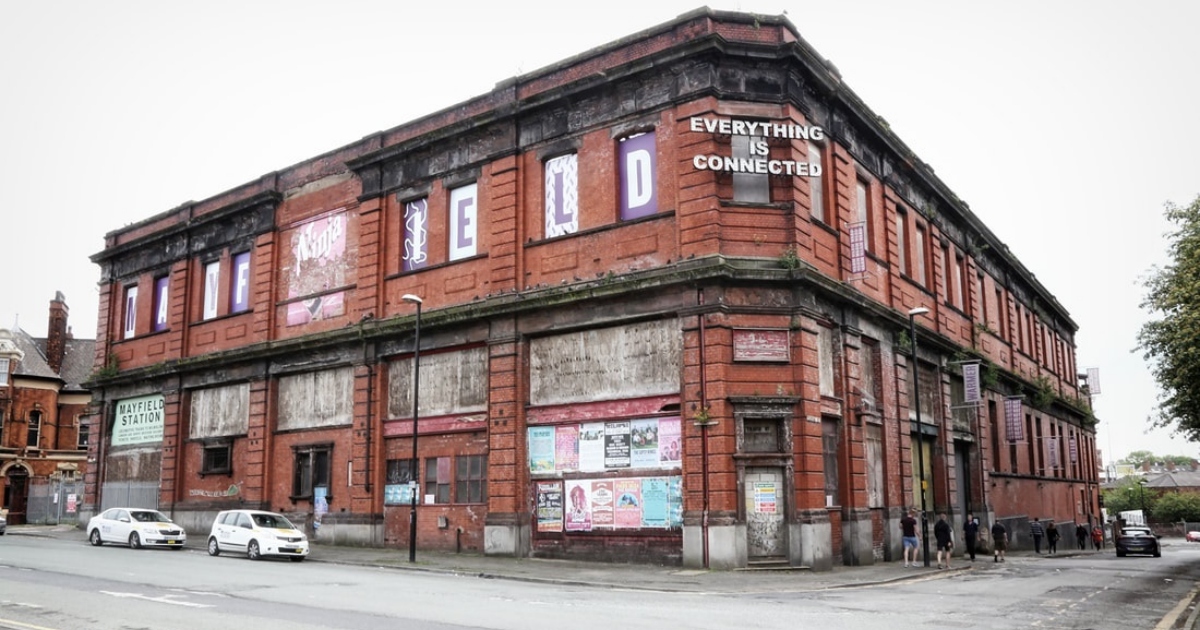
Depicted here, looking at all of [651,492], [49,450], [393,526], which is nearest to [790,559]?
[651,492]

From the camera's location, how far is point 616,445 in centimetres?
2483

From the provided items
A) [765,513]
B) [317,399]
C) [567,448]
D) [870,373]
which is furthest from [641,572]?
[317,399]

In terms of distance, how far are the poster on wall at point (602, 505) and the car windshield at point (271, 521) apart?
8.41 metres

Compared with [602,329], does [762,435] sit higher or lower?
lower

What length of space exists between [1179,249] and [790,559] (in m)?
17.6

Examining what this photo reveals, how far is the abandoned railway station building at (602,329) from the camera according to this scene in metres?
23.5

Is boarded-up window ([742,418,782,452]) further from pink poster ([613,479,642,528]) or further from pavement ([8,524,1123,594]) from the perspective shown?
pink poster ([613,479,642,528])

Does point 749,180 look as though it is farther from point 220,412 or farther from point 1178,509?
point 1178,509

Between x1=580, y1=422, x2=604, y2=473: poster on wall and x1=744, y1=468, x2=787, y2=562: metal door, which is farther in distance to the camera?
x1=580, y1=422, x2=604, y2=473: poster on wall

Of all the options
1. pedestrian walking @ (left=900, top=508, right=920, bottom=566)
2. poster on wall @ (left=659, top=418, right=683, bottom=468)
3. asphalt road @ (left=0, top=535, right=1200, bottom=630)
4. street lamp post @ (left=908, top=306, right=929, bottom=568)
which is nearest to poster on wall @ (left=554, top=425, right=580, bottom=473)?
poster on wall @ (left=659, top=418, right=683, bottom=468)

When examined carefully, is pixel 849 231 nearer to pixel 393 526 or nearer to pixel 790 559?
pixel 790 559

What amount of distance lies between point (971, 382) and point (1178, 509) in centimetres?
8895

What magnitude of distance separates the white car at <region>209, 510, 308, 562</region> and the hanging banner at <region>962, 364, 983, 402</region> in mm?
23010

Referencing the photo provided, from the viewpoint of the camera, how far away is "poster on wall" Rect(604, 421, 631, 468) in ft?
80.8
